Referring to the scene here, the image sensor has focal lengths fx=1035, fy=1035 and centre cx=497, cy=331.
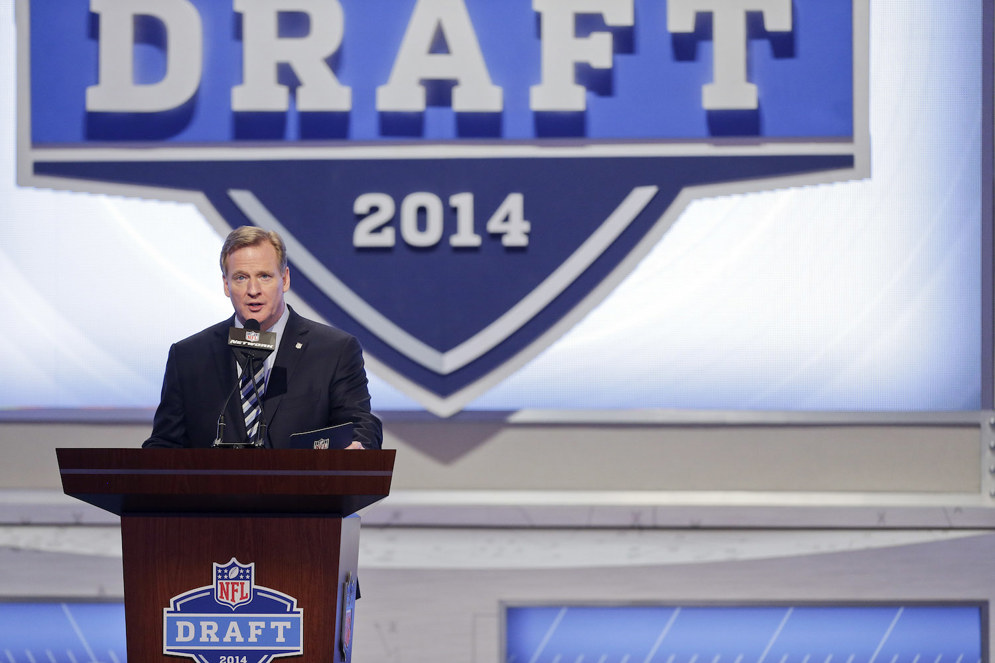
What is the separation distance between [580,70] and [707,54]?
0.42m

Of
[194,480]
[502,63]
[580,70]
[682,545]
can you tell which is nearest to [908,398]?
[682,545]

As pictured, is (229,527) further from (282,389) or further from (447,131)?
(447,131)

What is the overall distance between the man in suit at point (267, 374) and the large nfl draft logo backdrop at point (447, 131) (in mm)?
1160

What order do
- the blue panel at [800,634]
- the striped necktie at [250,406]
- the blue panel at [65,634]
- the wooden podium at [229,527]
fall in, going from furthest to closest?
the blue panel at [65,634]
the blue panel at [800,634]
the striped necktie at [250,406]
the wooden podium at [229,527]

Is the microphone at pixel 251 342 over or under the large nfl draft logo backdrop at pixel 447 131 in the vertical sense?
under

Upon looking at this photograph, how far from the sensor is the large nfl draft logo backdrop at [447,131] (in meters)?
3.39

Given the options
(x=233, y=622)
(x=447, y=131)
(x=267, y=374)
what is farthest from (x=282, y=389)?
(x=447, y=131)

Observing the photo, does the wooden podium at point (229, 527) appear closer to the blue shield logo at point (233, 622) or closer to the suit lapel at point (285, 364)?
the blue shield logo at point (233, 622)

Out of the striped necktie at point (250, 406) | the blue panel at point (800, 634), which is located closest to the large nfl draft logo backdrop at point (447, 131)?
the blue panel at point (800, 634)

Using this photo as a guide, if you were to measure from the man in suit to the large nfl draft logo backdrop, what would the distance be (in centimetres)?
116

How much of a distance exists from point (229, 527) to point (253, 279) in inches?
23.3

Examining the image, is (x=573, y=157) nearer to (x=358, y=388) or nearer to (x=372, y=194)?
(x=372, y=194)

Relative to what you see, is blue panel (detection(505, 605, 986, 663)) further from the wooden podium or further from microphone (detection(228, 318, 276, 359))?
microphone (detection(228, 318, 276, 359))

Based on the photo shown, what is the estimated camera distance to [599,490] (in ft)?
11.1
